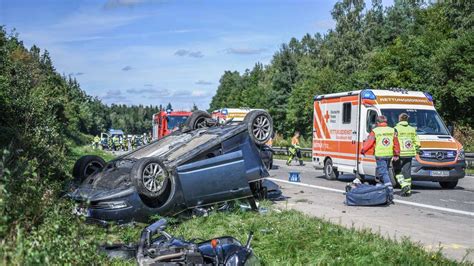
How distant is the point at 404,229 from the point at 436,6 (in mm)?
48754

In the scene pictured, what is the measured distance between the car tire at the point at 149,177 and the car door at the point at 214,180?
34cm

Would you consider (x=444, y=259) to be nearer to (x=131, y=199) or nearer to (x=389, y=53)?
(x=131, y=199)

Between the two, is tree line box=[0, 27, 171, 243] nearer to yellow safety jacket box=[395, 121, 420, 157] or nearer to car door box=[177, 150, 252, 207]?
car door box=[177, 150, 252, 207]

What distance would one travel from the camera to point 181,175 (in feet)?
28.0

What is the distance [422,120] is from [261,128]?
7084 mm

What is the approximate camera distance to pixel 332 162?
17.8m

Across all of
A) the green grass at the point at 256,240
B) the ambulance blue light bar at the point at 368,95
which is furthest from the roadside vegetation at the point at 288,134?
the ambulance blue light bar at the point at 368,95

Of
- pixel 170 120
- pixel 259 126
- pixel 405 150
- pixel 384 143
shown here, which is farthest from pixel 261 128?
pixel 170 120

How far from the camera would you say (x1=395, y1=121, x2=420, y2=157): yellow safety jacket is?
13.4 m

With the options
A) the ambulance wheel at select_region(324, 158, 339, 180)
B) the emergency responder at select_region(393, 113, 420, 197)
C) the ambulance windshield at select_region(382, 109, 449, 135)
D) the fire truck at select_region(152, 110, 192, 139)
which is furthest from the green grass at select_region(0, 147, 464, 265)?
the fire truck at select_region(152, 110, 192, 139)

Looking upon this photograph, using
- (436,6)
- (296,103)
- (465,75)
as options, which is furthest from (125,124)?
(465,75)

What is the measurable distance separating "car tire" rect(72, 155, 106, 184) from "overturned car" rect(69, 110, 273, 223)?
16 millimetres

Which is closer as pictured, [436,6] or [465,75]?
[465,75]

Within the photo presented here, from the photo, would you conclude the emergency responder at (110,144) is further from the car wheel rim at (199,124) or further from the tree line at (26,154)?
the car wheel rim at (199,124)
